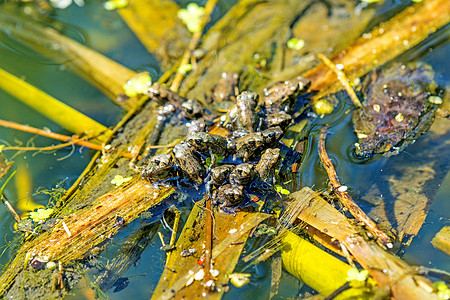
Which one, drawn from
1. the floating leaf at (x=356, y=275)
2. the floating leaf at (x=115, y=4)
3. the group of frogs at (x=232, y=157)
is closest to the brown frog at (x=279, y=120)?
the group of frogs at (x=232, y=157)

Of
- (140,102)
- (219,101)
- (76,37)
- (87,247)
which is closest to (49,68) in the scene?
(76,37)

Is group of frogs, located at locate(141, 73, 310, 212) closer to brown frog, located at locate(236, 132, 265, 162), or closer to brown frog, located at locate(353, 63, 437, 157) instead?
brown frog, located at locate(236, 132, 265, 162)

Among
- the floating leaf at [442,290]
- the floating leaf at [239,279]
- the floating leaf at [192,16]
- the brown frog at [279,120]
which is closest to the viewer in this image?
the floating leaf at [442,290]

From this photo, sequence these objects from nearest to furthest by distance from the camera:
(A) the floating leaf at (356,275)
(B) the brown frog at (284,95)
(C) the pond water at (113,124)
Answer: (A) the floating leaf at (356,275) < (C) the pond water at (113,124) < (B) the brown frog at (284,95)

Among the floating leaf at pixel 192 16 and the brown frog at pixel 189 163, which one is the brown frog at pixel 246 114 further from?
the floating leaf at pixel 192 16

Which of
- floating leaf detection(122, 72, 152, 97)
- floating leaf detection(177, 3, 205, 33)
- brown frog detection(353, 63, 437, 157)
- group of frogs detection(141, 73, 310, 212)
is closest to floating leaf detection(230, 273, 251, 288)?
group of frogs detection(141, 73, 310, 212)


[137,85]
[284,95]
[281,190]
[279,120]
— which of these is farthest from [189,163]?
[137,85]
